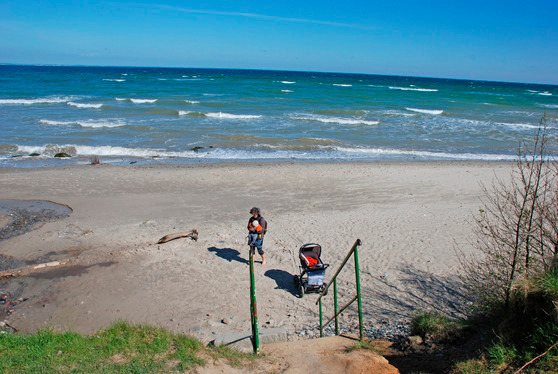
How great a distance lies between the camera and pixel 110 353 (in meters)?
4.69

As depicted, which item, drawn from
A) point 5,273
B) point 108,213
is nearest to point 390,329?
point 5,273

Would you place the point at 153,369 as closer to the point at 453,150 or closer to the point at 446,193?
the point at 446,193

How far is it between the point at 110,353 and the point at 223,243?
5.80 m

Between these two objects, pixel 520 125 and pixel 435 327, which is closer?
pixel 435 327

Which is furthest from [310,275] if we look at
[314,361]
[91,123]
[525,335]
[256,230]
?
[91,123]

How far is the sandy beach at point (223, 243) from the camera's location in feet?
24.9

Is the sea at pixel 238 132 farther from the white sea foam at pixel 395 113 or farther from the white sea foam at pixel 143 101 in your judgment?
the white sea foam at pixel 143 101

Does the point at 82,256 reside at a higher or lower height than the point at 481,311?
lower

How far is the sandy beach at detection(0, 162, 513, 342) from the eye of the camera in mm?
7602

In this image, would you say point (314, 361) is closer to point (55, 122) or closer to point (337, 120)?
point (55, 122)

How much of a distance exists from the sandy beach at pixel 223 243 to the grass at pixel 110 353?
1313 millimetres

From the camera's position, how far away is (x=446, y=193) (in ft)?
49.0

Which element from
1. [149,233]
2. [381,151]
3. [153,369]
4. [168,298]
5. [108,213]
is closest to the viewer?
[153,369]

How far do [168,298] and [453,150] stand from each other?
841 inches
